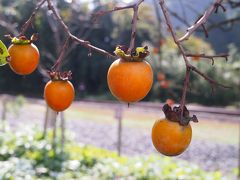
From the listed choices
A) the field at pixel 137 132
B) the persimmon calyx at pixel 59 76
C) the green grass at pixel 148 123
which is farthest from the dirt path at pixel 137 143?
the persimmon calyx at pixel 59 76

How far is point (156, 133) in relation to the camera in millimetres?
1051

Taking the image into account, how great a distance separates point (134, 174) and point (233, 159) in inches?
108

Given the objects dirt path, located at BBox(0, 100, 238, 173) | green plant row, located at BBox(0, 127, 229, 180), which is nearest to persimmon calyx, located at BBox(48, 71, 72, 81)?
green plant row, located at BBox(0, 127, 229, 180)

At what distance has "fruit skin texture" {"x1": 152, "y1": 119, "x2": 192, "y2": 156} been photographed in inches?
40.6

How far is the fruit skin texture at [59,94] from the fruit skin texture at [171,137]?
29 cm

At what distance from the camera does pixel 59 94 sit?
3.98 feet

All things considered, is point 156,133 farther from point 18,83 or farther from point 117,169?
point 18,83

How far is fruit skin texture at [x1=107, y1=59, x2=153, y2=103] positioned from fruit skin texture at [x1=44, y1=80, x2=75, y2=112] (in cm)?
Result: 24

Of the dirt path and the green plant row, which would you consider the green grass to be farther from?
the green plant row

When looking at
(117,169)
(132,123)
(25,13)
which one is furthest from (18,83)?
(117,169)

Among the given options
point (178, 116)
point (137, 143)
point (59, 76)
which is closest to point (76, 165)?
point (137, 143)

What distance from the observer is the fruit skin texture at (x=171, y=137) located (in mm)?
1031

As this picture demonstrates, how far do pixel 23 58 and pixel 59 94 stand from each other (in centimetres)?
14

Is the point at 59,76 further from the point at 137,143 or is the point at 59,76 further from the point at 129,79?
the point at 137,143
